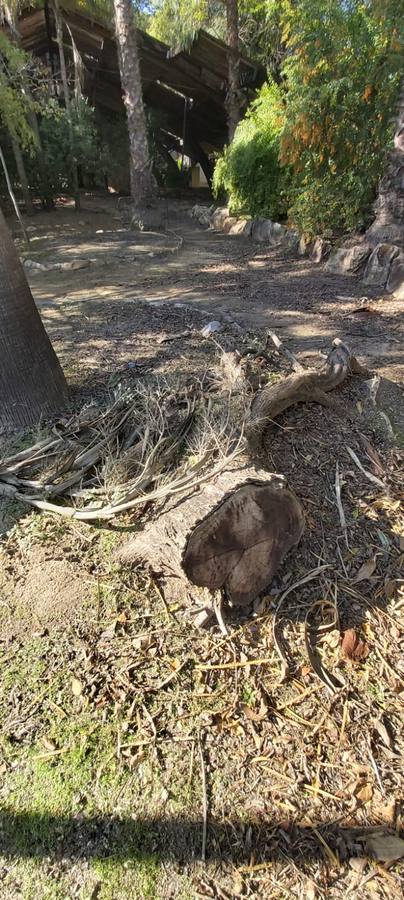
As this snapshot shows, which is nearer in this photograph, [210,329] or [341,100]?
[210,329]

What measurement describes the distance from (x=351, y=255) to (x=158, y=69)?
577 inches

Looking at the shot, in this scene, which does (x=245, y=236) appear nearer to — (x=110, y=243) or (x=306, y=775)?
(x=110, y=243)

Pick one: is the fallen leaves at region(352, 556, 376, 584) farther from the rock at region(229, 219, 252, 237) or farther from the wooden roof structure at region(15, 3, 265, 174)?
the wooden roof structure at region(15, 3, 265, 174)

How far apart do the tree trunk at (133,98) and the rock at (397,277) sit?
8673mm

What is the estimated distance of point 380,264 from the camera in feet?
21.3

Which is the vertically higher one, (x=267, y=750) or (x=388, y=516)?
(x=388, y=516)

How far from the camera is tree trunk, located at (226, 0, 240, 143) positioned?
526 inches

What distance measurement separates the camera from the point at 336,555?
2414 mm

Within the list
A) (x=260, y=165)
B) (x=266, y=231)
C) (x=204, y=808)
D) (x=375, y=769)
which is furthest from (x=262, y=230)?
(x=204, y=808)

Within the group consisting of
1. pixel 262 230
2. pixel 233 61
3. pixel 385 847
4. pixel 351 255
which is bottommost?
pixel 385 847

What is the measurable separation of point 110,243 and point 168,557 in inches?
405

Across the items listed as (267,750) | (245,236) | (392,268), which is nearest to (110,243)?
(245,236)

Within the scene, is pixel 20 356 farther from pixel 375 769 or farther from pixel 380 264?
pixel 380 264

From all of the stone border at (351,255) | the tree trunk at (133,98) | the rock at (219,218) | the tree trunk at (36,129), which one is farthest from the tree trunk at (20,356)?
the tree trunk at (133,98)
